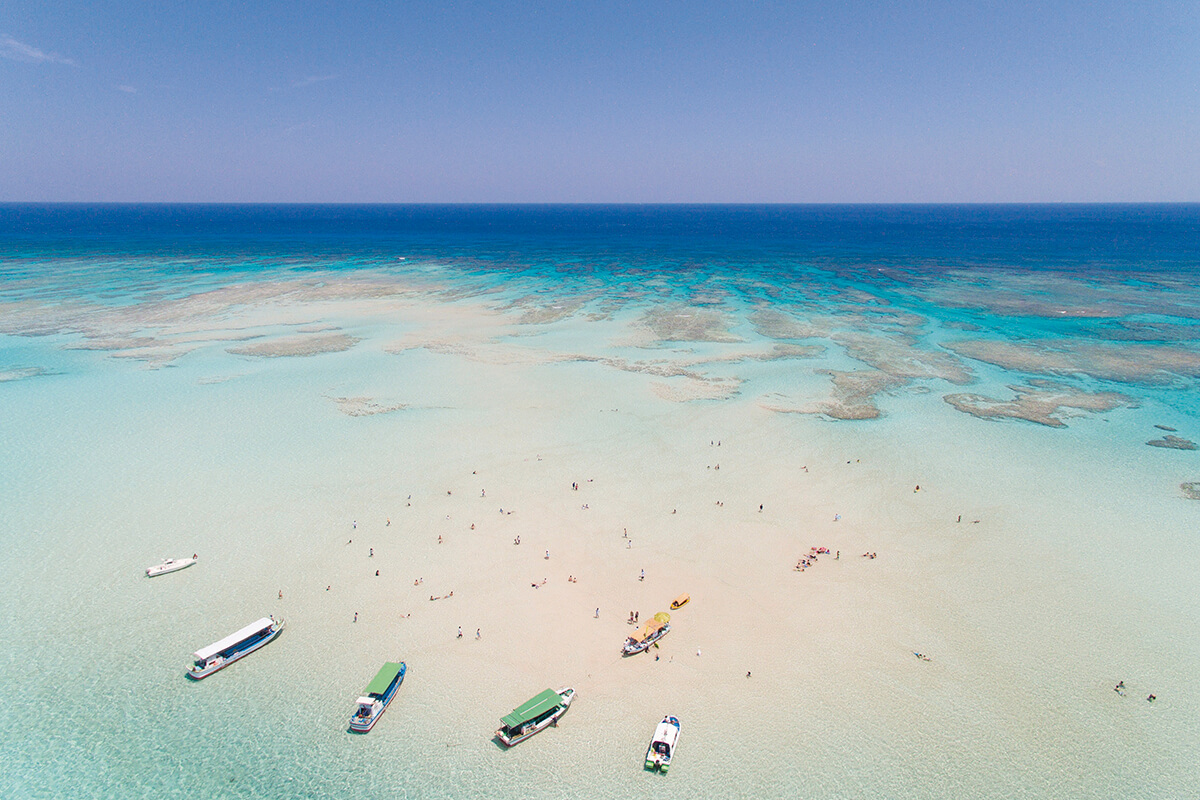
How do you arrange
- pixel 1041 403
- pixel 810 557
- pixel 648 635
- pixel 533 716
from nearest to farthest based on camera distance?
pixel 533 716
pixel 648 635
pixel 810 557
pixel 1041 403

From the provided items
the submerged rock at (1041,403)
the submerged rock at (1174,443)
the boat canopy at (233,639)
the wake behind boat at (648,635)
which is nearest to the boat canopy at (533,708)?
the wake behind boat at (648,635)

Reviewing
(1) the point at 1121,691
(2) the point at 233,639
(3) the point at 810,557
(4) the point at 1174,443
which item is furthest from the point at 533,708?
(4) the point at 1174,443

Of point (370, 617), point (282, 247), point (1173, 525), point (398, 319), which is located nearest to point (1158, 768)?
point (1173, 525)

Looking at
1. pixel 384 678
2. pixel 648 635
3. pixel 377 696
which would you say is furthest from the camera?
pixel 648 635

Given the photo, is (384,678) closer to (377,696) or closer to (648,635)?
(377,696)

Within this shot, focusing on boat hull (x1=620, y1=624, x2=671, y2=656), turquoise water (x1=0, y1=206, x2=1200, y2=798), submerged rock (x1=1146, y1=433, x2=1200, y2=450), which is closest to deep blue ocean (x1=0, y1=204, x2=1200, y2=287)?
turquoise water (x1=0, y1=206, x2=1200, y2=798)

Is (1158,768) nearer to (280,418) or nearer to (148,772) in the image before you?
(148,772)
